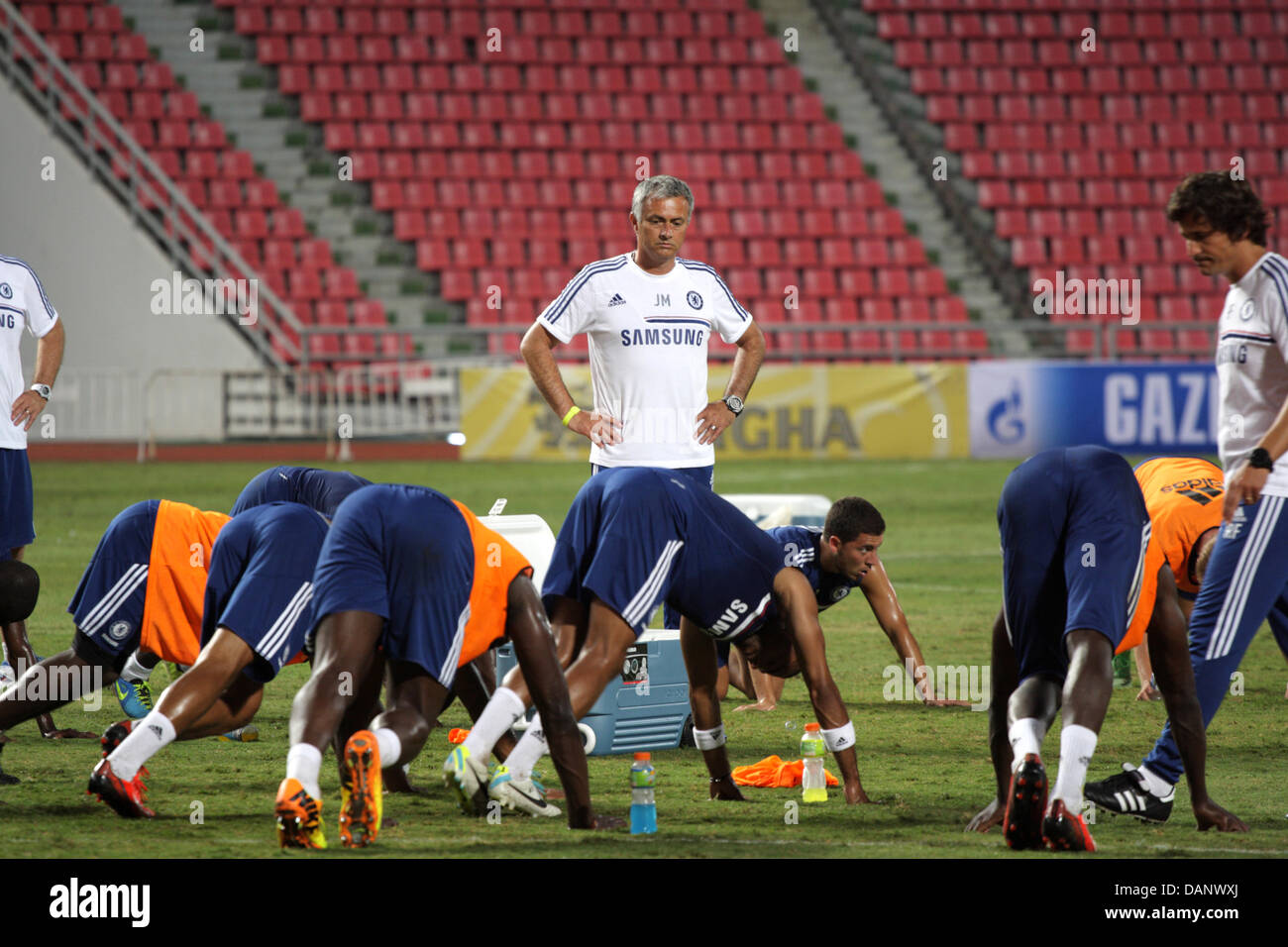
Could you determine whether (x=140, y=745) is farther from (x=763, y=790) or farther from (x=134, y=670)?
(x=763, y=790)

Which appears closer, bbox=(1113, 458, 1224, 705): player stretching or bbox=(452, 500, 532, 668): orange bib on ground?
bbox=(452, 500, 532, 668): orange bib on ground

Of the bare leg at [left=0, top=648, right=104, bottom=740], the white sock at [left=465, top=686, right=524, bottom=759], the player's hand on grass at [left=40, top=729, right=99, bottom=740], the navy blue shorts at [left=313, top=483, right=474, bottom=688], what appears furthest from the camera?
the player's hand on grass at [left=40, top=729, right=99, bottom=740]

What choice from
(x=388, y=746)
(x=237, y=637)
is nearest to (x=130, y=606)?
(x=237, y=637)

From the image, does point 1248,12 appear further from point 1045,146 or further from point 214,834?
point 214,834

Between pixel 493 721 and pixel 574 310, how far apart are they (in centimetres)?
226

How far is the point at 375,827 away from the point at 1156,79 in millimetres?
27434

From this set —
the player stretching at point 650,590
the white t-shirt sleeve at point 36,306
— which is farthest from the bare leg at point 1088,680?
the white t-shirt sleeve at point 36,306

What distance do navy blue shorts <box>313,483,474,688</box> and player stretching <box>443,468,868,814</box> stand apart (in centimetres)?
34

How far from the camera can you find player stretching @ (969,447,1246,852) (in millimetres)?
4969

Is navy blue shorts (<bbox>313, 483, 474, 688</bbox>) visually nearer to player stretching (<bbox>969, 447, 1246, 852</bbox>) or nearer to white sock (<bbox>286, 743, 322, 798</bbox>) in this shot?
white sock (<bbox>286, 743, 322, 798</bbox>)

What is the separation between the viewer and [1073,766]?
16.0ft

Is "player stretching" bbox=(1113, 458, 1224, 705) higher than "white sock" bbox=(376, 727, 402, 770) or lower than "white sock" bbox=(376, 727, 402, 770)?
higher

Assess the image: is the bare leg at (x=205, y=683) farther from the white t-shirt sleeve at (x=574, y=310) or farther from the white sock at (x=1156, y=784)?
the white sock at (x=1156, y=784)

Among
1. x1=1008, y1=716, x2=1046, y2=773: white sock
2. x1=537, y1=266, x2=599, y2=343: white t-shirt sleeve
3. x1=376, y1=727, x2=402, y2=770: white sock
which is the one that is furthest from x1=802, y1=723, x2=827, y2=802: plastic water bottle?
x1=537, y1=266, x2=599, y2=343: white t-shirt sleeve
